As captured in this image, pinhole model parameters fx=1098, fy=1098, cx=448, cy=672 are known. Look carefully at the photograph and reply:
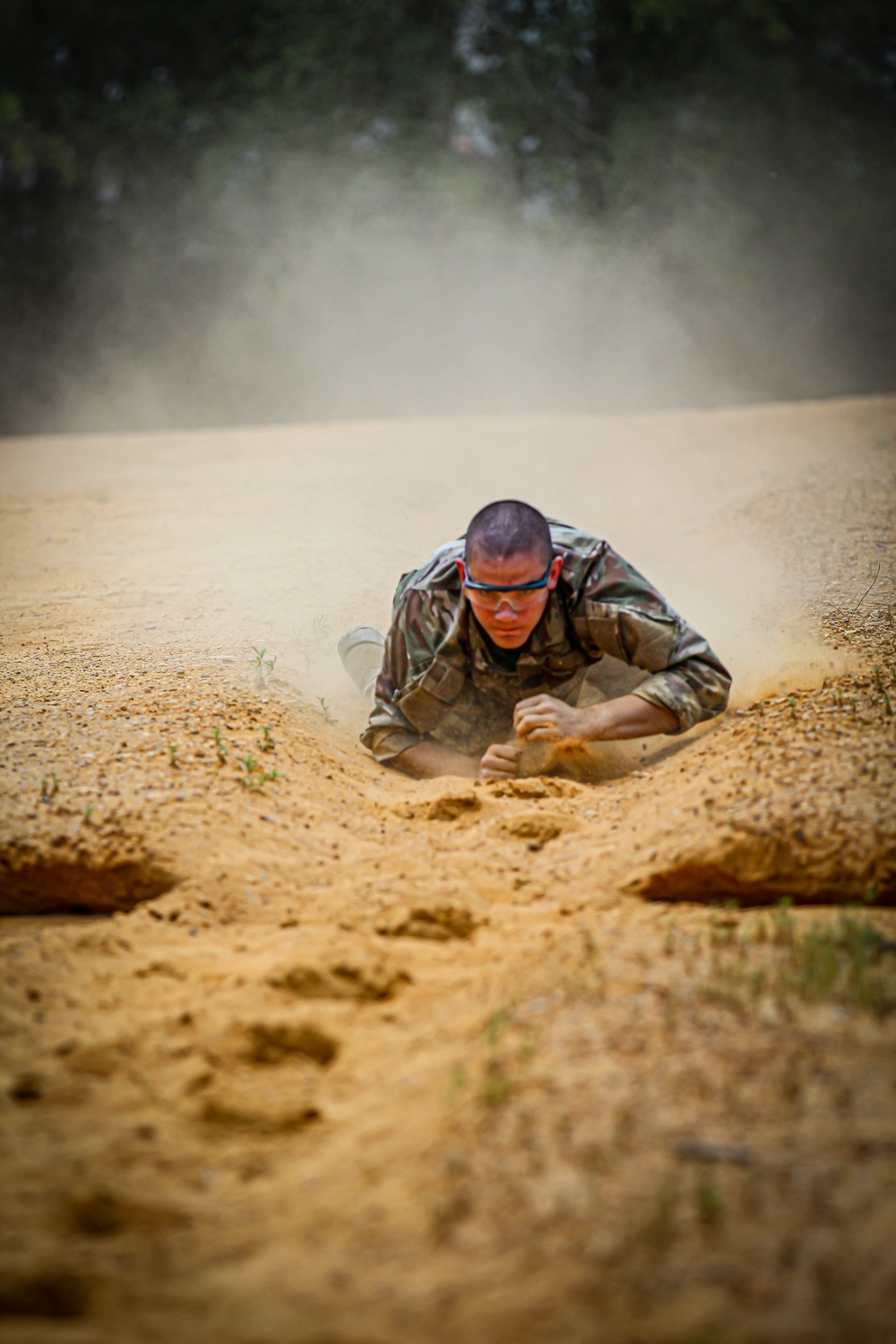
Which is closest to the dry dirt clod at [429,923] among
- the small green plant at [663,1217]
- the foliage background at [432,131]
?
the small green plant at [663,1217]

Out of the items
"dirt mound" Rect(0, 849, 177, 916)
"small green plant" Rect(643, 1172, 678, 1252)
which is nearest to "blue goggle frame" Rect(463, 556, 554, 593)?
"dirt mound" Rect(0, 849, 177, 916)

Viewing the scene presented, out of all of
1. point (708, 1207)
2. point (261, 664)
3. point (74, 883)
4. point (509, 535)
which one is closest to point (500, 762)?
point (509, 535)

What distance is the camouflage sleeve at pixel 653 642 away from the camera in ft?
11.1

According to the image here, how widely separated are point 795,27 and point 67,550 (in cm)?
1280

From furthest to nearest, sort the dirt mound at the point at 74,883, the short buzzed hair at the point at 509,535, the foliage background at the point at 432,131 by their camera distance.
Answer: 1. the foliage background at the point at 432,131
2. the short buzzed hair at the point at 509,535
3. the dirt mound at the point at 74,883

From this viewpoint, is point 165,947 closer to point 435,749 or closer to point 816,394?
point 435,749

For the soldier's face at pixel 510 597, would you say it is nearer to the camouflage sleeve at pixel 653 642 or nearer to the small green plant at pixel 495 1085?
the camouflage sleeve at pixel 653 642

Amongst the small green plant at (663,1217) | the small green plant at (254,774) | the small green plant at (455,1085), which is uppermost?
the small green plant at (254,774)

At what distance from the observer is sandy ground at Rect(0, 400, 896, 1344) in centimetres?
146

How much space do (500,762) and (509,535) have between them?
2.39 feet

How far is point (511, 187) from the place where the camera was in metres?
13.8

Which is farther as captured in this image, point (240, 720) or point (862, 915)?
point (240, 720)

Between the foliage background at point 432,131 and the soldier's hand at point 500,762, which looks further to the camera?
the foliage background at point 432,131

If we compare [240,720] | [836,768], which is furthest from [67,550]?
[836,768]
